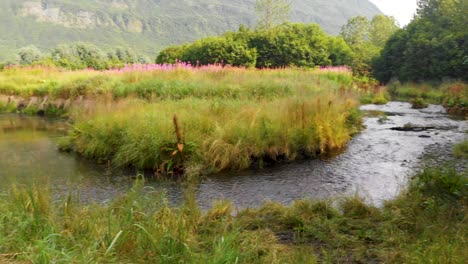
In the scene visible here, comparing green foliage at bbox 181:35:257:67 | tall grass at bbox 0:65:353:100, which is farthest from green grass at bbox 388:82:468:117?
green foliage at bbox 181:35:257:67

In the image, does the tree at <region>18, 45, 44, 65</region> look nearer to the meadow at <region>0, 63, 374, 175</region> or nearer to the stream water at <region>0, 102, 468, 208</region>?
the meadow at <region>0, 63, 374, 175</region>

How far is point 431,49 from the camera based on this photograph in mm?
32750

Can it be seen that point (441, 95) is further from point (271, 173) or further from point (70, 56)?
point (70, 56)

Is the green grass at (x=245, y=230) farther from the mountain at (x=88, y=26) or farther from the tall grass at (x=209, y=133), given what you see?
the mountain at (x=88, y=26)

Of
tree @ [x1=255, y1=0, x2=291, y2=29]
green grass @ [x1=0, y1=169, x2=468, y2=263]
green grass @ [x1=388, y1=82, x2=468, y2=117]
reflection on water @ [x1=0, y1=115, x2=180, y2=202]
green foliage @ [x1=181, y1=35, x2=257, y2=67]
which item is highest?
tree @ [x1=255, y1=0, x2=291, y2=29]

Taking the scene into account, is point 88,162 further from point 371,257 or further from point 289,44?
point 289,44

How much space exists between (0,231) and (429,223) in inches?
158

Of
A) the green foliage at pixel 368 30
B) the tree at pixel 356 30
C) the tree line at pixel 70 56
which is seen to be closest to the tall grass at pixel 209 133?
the tree line at pixel 70 56

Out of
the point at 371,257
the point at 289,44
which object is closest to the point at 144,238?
the point at 371,257

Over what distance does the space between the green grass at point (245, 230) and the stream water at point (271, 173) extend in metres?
0.56

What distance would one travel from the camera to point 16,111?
592 inches

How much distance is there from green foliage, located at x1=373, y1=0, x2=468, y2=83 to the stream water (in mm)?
23847

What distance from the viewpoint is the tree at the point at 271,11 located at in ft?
155

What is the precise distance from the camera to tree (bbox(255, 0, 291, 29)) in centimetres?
4738
